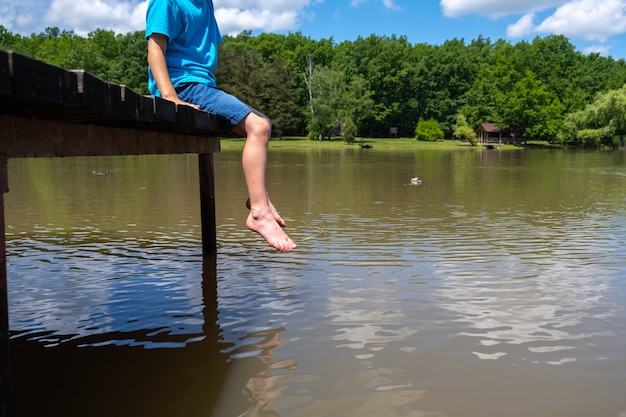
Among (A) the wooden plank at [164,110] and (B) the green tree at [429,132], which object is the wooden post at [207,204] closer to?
(A) the wooden plank at [164,110]

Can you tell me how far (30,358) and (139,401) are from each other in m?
1.20

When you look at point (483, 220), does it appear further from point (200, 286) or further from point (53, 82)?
point (53, 82)

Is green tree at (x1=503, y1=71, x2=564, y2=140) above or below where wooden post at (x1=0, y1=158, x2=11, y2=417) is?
above

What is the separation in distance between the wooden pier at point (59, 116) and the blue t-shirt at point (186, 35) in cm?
37

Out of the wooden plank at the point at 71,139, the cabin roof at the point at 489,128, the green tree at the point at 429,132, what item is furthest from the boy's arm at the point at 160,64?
the cabin roof at the point at 489,128

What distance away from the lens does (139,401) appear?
12.7 ft

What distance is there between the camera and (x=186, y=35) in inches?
178

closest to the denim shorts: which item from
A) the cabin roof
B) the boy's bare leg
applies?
the boy's bare leg

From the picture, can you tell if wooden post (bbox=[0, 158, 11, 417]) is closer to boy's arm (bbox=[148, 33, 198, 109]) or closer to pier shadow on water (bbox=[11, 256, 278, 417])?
pier shadow on water (bbox=[11, 256, 278, 417])

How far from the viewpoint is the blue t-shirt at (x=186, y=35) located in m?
4.32

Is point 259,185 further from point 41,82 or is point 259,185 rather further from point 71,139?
point 41,82

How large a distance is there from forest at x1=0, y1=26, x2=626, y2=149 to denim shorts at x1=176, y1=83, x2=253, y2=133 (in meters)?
66.2

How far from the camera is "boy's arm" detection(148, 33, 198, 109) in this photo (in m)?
4.29

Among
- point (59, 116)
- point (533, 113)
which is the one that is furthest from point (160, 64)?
point (533, 113)
